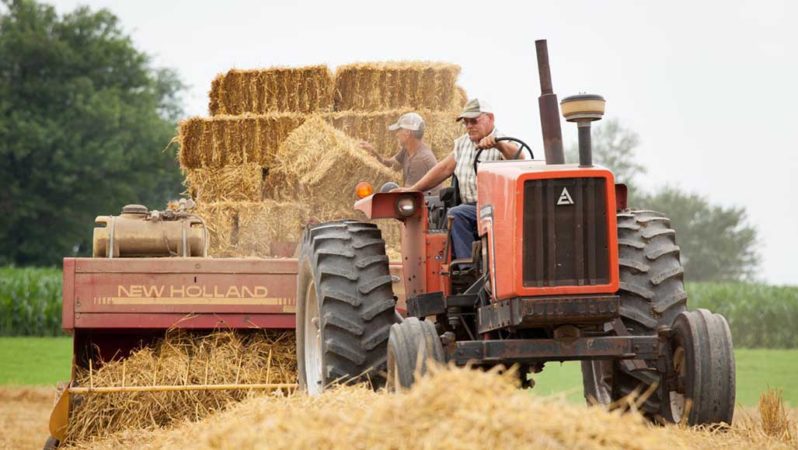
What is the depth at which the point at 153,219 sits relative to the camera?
10.8 m

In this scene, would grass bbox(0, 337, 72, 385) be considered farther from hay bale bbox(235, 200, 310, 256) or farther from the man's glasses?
the man's glasses

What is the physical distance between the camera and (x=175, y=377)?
9.59 metres

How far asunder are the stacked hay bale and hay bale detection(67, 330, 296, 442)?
258cm

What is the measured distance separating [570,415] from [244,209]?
27.5ft

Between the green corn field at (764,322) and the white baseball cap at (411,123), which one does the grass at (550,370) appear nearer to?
the green corn field at (764,322)

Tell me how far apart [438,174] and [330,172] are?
462cm

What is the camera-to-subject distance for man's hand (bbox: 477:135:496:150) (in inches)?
307

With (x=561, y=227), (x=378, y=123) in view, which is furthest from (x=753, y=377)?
(x=561, y=227)

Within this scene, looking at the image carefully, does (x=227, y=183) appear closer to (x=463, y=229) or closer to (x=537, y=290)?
(x=463, y=229)

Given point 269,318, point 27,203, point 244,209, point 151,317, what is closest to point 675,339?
point 269,318

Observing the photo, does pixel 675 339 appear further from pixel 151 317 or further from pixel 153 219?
pixel 153 219

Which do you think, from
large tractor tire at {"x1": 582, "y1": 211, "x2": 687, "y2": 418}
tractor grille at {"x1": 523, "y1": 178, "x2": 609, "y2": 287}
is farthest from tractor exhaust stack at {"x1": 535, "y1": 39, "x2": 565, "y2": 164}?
large tractor tire at {"x1": 582, "y1": 211, "x2": 687, "y2": 418}

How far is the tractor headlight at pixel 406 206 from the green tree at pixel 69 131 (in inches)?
1510

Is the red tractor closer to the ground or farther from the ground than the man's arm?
closer to the ground
